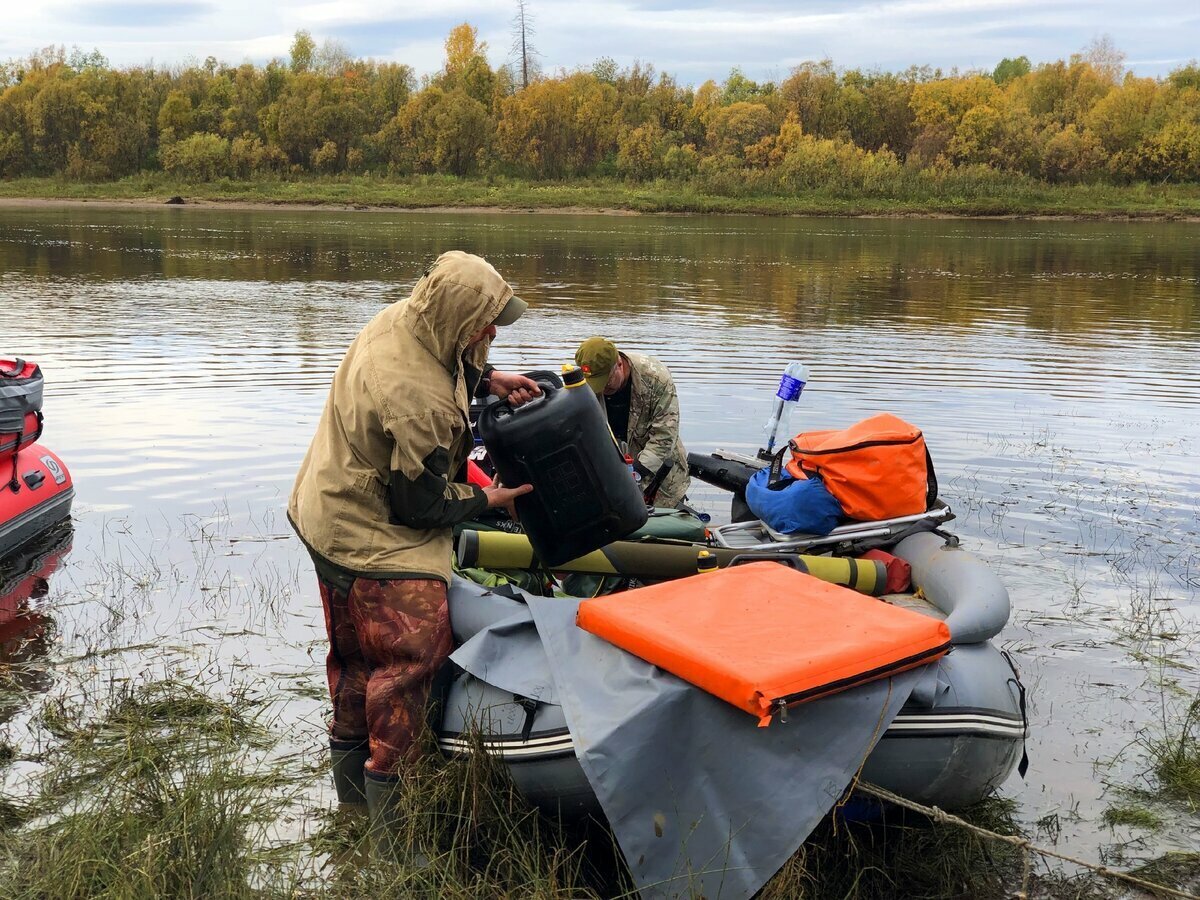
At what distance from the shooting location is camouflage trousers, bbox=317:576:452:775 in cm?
354

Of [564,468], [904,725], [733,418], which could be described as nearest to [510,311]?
[564,468]

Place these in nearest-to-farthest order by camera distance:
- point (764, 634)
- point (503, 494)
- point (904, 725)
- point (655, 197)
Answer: point (764, 634) → point (904, 725) → point (503, 494) → point (655, 197)

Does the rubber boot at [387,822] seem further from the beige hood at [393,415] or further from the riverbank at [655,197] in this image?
the riverbank at [655,197]

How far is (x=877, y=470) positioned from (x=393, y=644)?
93.8 inches

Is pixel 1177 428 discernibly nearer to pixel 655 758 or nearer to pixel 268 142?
pixel 655 758

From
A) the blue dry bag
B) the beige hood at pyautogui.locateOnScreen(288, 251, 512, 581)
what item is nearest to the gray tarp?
the beige hood at pyautogui.locateOnScreen(288, 251, 512, 581)

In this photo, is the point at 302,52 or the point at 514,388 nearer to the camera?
the point at 514,388

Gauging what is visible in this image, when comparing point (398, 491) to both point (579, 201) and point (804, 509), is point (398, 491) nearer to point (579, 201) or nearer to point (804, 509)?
point (804, 509)

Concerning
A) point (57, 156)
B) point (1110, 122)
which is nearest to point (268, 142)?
point (57, 156)

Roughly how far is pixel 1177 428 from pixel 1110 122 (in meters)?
66.1

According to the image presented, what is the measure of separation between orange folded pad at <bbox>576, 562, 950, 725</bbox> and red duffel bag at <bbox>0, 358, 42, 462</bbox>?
174 inches

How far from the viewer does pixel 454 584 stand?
387 cm

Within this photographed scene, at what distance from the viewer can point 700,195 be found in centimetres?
5769

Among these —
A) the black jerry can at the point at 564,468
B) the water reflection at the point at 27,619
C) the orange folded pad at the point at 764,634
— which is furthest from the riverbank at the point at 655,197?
the orange folded pad at the point at 764,634
